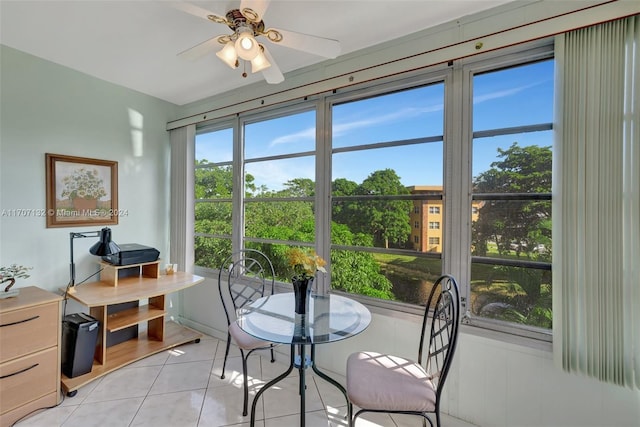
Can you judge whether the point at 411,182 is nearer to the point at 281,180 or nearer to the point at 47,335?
the point at 281,180

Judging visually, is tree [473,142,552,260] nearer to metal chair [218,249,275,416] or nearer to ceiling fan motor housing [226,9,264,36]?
ceiling fan motor housing [226,9,264,36]

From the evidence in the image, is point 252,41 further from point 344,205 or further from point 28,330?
point 28,330

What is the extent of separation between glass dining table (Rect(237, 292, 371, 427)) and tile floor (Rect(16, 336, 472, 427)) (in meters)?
0.30

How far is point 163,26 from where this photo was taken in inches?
74.4

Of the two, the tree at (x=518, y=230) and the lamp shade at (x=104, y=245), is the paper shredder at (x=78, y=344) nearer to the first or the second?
the lamp shade at (x=104, y=245)

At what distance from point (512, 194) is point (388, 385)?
130 cm


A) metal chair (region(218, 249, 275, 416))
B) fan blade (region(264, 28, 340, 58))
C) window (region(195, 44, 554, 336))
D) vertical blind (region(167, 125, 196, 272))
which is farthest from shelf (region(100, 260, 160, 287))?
fan blade (region(264, 28, 340, 58))

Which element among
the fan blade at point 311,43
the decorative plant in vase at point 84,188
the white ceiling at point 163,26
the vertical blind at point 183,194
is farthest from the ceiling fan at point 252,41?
the decorative plant in vase at point 84,188

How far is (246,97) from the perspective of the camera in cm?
269

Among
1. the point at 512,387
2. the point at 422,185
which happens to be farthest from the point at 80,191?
the point at 512,387

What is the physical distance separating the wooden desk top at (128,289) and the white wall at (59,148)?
404 mm

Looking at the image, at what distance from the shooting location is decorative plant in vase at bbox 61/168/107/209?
250 centimetres

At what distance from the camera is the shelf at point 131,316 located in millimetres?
2367

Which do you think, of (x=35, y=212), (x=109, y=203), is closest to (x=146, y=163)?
(x=109, y=203)
